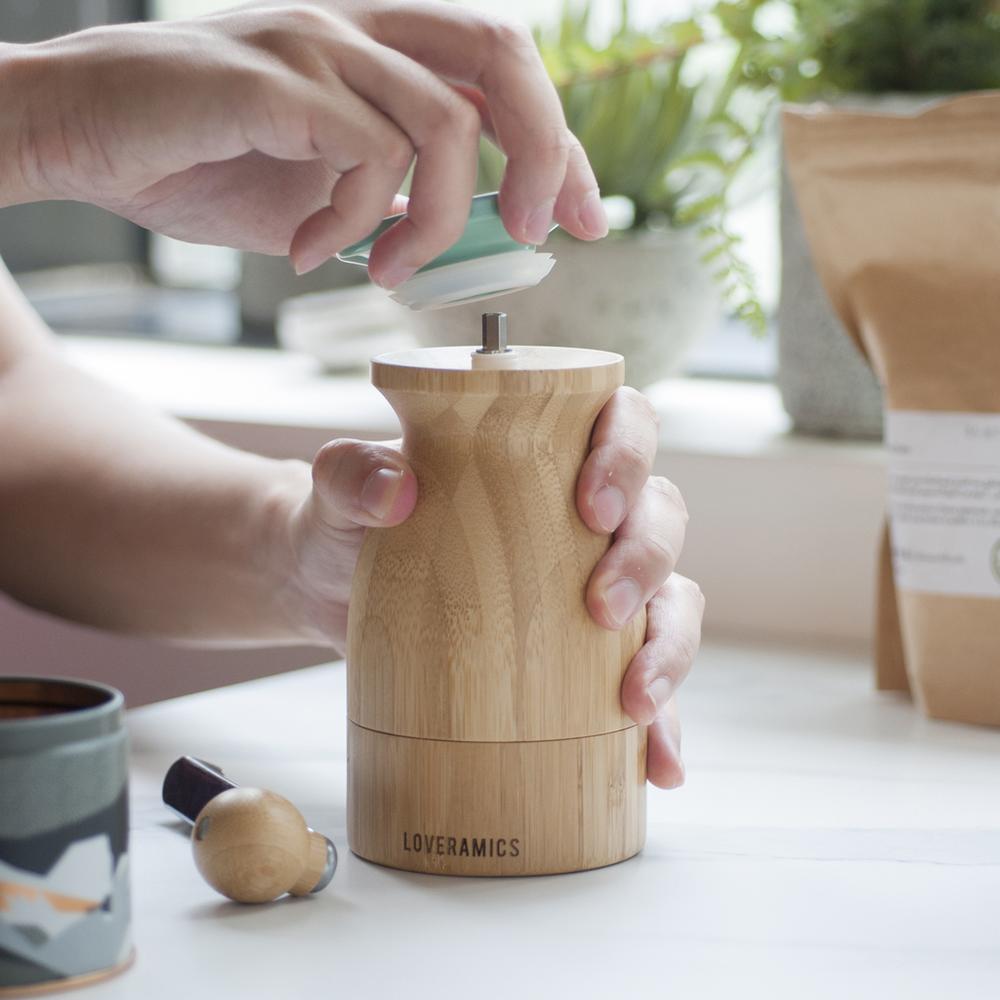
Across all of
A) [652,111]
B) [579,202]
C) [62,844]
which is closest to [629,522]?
[579,202]

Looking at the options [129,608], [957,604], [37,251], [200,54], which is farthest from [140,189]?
[37,251]

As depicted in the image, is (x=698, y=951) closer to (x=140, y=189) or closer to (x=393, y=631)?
(x=393, y=631)

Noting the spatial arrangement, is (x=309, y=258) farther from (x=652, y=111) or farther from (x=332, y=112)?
(x=652, y=111)

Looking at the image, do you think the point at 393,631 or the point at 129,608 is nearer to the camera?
the point at 393,631

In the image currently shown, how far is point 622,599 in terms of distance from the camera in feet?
2.06

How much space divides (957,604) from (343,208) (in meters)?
0.45

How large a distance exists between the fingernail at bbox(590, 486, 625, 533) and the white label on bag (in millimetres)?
325

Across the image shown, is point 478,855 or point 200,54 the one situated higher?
point 200,54

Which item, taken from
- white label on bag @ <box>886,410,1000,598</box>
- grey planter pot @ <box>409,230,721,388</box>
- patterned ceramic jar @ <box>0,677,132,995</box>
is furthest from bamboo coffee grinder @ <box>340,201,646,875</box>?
grey planter pot @ <box>409,230,721,388</box>

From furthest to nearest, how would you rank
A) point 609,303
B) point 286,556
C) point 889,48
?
point 609,303 → point 889,48 → point 286,556

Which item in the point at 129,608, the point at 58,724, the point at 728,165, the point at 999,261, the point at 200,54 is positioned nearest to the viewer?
the point at 58,724

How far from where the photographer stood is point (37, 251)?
6.57 ft

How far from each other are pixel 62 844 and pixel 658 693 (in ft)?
0.80

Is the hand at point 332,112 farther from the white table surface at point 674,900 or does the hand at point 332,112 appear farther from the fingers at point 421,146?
the white table surface at point 674,900
